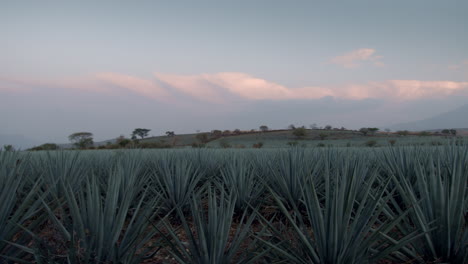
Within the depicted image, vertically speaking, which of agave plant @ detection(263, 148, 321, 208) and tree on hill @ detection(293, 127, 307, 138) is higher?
tree on hill @ detection(293, 127, 307, 138)

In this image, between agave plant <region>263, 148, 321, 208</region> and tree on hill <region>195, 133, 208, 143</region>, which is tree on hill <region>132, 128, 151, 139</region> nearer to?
tree on hill <region>195, 133, 208, 143</region>

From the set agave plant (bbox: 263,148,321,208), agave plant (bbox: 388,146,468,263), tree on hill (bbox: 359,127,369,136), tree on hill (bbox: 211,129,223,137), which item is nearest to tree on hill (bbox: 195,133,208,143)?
tree on hill (bbox: 211,129,223,137)

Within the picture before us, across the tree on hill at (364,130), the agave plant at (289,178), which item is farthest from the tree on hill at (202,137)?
the agave plant at (289,178)

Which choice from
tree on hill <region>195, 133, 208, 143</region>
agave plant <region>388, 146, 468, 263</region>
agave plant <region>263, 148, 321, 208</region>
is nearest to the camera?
agave plant <region>388, 146, 468, 263</region>

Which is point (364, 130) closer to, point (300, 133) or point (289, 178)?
point (300, 133)

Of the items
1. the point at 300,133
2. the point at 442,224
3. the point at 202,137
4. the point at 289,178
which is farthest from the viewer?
the point at 202,137

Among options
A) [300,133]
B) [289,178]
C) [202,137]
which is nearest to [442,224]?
[289,178]

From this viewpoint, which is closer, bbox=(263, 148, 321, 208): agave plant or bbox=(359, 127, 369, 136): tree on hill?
bbox=(263, 148, 321, 208): agave plant

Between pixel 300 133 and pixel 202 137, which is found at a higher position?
pixel 300 133

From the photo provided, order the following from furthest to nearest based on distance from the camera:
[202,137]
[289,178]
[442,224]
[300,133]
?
[202,137] < [300,133] < [289,178] < [442,224]

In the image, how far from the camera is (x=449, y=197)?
1729 mm

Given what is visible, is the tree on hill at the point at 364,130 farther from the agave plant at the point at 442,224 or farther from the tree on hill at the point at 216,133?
the agave plant at the point at 442,224

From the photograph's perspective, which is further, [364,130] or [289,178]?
[364,130]

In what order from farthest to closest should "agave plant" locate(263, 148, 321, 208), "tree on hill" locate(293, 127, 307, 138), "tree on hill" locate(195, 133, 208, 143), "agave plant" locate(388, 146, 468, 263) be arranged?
"tree on hill" locate(195, 133, 208, 143)
"tree on hill" locate(293, 127, 307, 138)
"agave plant" locate(263, 148, 321, 208)
"agave plant" locate(388, 146, 468, 263)
